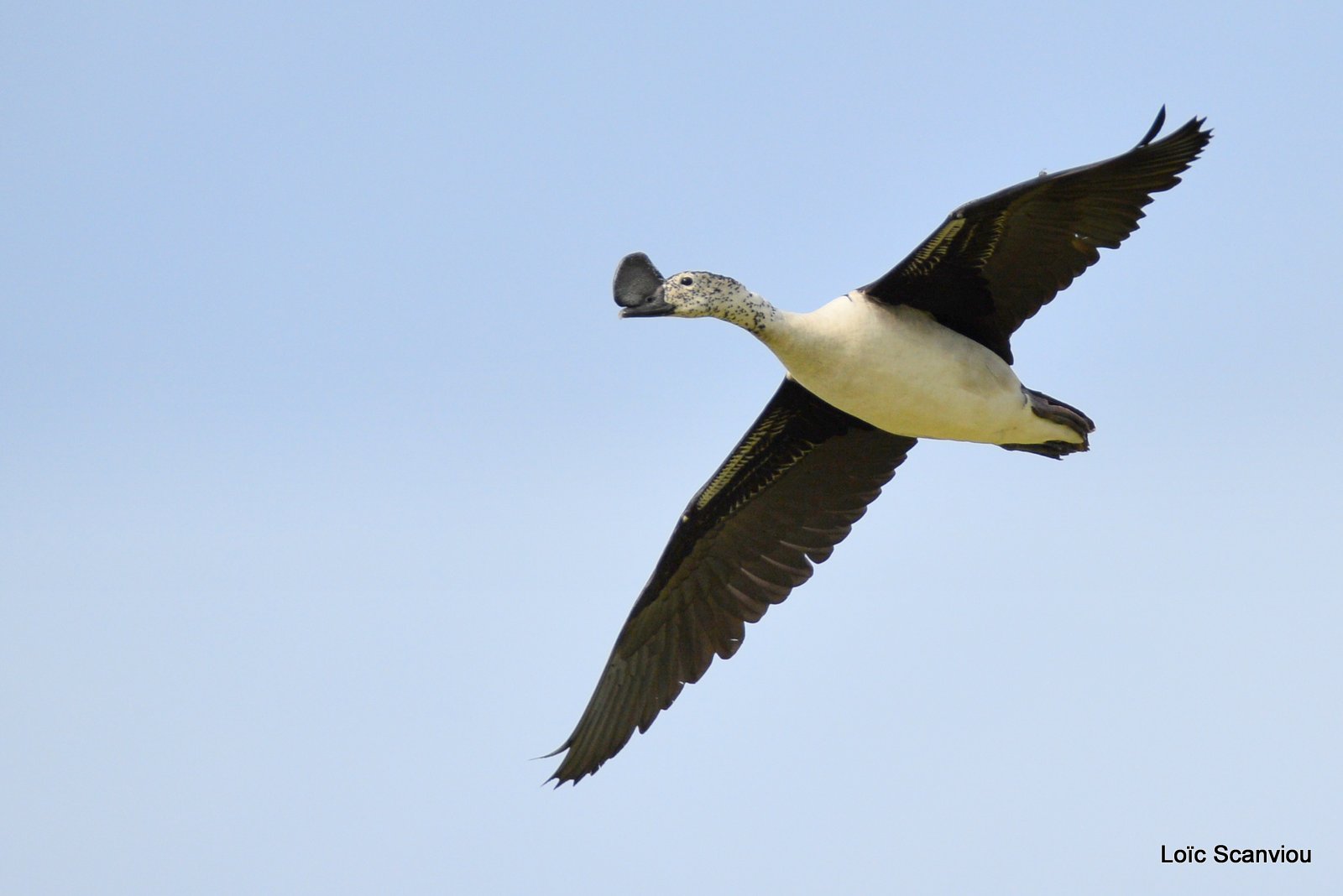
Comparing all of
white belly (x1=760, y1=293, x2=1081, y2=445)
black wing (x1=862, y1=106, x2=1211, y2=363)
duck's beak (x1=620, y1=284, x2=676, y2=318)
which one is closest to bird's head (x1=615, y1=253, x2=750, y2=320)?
duck's beak (x1=620, y1=284, x2=676, y2=318)

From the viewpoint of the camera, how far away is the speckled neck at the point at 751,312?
13.2 metres

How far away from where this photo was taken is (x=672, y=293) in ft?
43.7

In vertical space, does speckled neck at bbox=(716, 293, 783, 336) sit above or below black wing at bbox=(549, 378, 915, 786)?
above

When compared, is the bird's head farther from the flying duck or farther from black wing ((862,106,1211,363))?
black wing ((862,106,1211,363))

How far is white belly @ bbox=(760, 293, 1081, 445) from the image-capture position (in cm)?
1339

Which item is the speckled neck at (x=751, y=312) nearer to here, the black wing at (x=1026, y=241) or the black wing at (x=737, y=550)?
the black wing at (x=1026, y=241)

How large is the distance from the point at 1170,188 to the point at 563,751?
21.5 feet

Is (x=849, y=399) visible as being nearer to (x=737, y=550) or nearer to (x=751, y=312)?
(x=751, y=312)

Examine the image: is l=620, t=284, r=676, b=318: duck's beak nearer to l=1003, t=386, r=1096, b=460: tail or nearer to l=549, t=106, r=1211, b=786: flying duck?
l=549, t=106, r=1211, b=786: flying duck

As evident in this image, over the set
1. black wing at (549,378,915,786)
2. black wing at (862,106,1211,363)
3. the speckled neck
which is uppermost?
black wing at (862,106,1211,363)

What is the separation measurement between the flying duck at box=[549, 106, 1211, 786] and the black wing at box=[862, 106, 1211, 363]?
12 mm

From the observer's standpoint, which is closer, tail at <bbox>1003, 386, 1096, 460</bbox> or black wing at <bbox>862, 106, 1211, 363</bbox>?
black wing at <bbox>862, 106, 1211, 363</bbox>

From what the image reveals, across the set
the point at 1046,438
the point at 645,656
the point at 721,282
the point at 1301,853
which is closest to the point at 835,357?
the point at 721,282

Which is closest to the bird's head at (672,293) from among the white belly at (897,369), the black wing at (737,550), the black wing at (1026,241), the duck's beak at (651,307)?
the duck's beak at (651,307)
